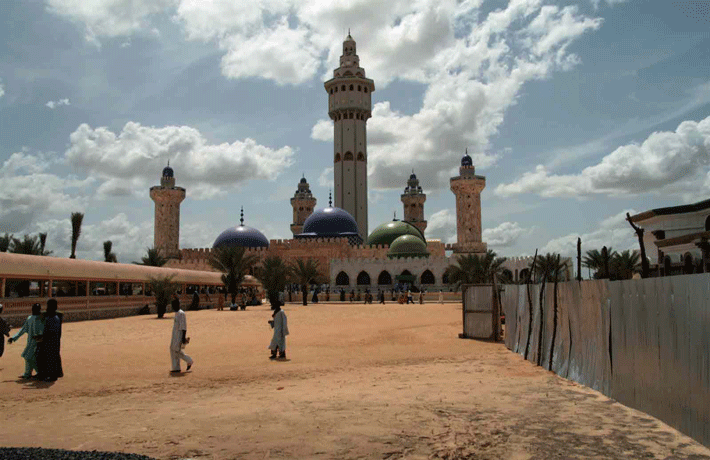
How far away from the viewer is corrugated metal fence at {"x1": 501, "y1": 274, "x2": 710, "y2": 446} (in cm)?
496

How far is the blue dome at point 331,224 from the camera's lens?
172 ft

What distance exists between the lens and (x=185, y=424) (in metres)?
5.87

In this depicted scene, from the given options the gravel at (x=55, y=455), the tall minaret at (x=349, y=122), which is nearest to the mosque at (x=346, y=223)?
the tall minaret at (x=349, y=122)

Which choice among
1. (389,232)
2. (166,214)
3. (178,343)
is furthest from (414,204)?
(178,343)

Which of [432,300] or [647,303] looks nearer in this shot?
[647,303]

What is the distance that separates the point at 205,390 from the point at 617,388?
5.17m

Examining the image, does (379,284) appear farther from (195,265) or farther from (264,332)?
(264,332)

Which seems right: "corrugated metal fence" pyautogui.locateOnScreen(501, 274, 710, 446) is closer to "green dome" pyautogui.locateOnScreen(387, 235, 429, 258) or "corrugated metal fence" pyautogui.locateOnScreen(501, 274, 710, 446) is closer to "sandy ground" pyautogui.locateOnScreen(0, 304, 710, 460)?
"sandy ground" pyautogui.locateOnScreen(0, 304, 710, 460)

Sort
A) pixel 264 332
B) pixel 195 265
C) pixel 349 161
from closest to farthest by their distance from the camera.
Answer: pixel 264 332
pixel 195 265
pixel 349 161

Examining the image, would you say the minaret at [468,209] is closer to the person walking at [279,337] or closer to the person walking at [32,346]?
the person walking at [279,337]

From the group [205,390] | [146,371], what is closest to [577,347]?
[205,390]

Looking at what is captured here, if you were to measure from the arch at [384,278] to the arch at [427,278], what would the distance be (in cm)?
251

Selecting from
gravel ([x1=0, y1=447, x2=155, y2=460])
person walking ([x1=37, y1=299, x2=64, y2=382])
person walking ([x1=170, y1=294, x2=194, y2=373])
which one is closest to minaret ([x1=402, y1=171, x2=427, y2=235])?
person walking ([x1=170, y1=294, x2=194, y2=373])

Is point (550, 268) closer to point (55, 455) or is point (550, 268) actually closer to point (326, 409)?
point (326, 409)
